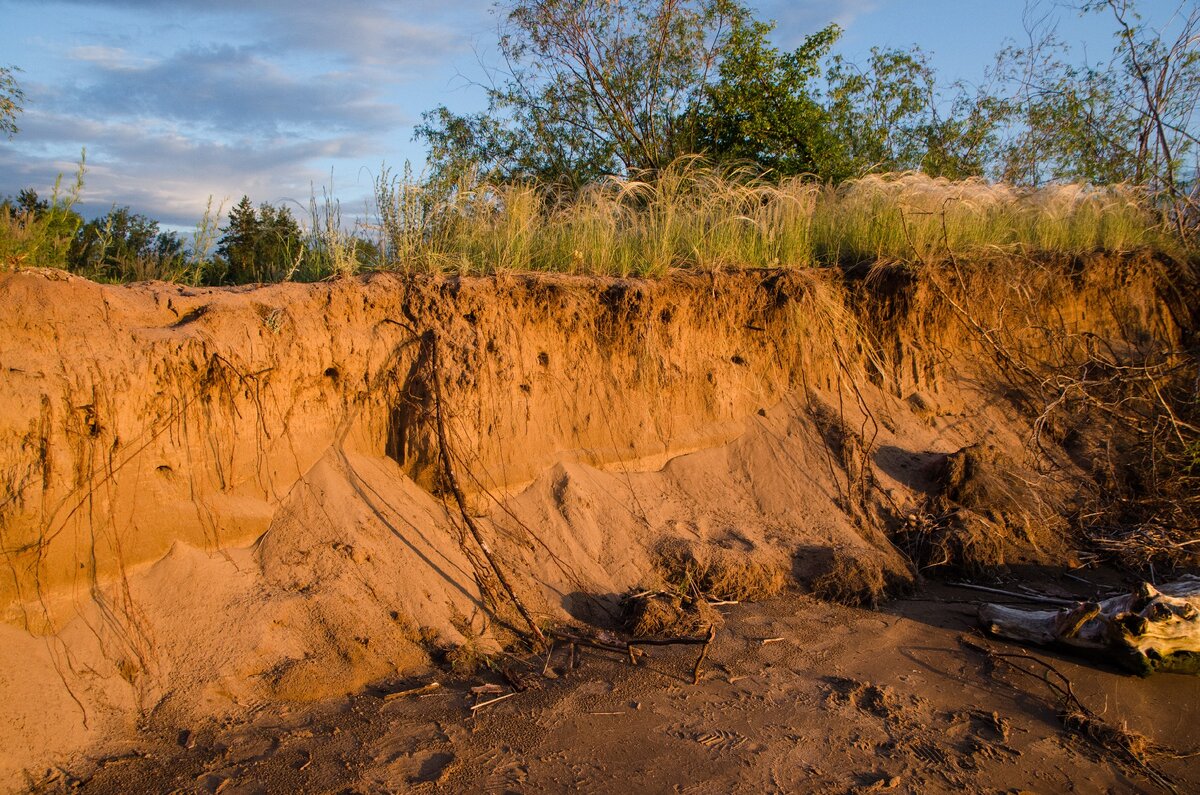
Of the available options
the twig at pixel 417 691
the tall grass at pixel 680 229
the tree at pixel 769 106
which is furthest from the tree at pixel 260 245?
the tree at pixel 769 106

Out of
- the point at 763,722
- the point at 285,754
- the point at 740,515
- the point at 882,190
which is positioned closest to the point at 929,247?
the point at 882,190

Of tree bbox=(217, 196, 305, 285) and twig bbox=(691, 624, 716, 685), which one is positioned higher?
tree bbox=(217, 196, 305, 285)

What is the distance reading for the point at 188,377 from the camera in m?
4.86

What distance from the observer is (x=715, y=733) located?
4.12m

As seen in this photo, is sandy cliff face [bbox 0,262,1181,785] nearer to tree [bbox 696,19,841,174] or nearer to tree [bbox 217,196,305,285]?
tree [bbox 217,196,305,285]

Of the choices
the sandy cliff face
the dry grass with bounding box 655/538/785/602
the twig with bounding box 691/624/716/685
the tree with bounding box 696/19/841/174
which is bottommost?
the twig with bounding box 691/624/716/685

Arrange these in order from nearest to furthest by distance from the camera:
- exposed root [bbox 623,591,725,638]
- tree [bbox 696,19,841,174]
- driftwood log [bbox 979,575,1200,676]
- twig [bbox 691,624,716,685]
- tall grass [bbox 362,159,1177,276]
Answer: twig [bbox 691,624,716,685] → driftwood log [bbox 979,575,1200,676] → exposed root [bbox 623,591,725,638] → tall grass [bbox 362,159,1177,276] → tree [bbox 696,19,841,174]

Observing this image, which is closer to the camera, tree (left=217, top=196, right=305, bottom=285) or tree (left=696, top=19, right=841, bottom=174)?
tree (left=217, top=196, right=305, bottom=285)

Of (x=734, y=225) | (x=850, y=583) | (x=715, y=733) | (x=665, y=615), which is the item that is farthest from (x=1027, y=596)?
→ (x=734, y=225)

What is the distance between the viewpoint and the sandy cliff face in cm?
431

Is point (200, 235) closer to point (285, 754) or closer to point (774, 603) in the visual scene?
point (285, 754)

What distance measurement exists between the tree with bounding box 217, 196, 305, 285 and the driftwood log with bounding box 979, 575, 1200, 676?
18.6ft

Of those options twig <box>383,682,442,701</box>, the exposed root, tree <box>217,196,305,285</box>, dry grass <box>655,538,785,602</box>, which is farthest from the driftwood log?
tree <box>217,196,305,285</box>

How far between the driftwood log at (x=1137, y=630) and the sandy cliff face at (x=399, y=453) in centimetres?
120
